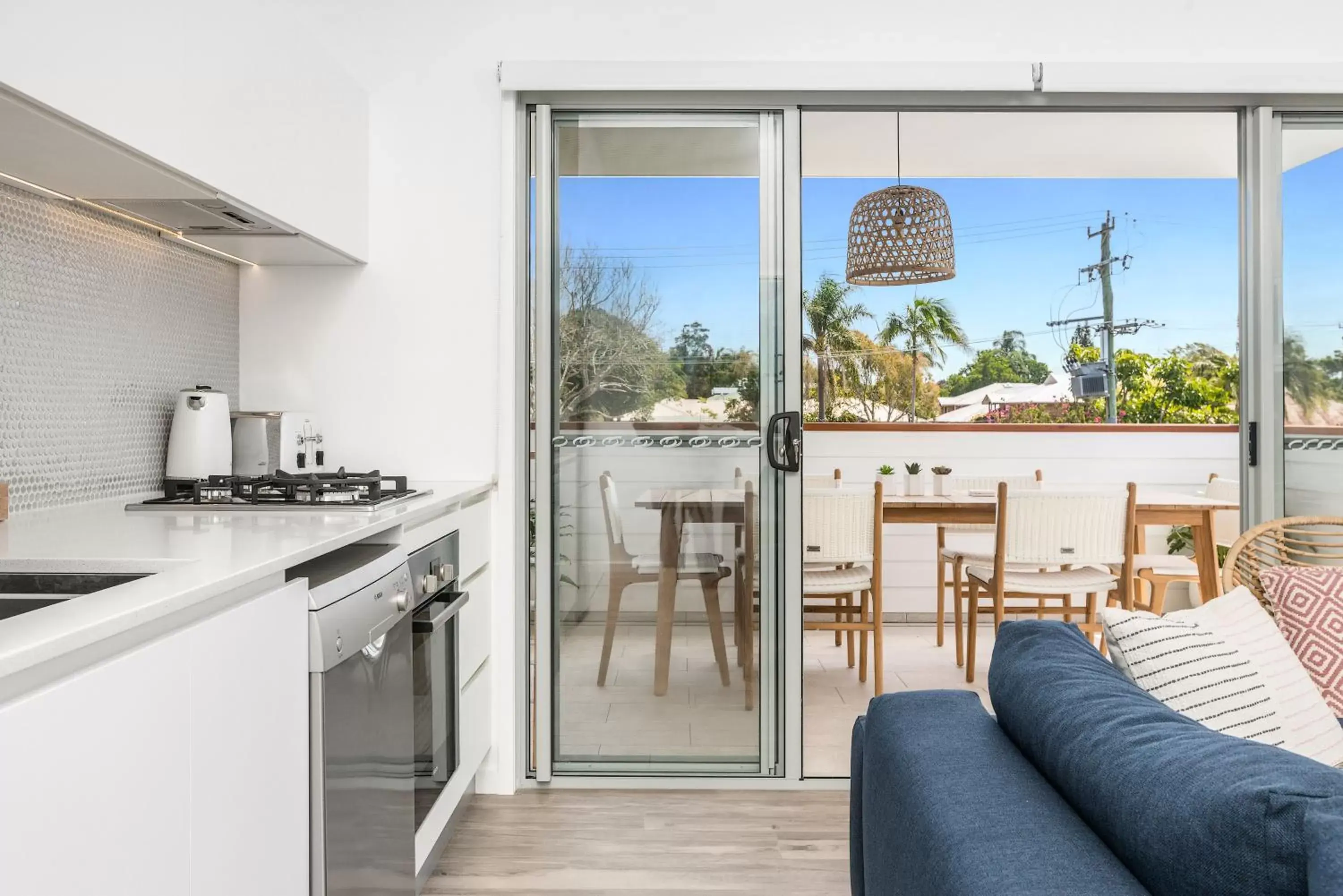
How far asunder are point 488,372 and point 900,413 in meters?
4.43

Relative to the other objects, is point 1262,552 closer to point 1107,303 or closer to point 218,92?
point 218,92

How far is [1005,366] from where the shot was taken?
646 cm

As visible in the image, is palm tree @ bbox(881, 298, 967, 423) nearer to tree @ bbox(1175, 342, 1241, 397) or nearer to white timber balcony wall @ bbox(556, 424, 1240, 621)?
white timber balcony wall @ bbox(556, 424, 1240, 621)

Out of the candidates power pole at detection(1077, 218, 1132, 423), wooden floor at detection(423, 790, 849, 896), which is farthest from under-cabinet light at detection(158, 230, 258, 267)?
power pole at detection(1077, 218, 1132, 423)

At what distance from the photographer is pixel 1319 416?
278 cm

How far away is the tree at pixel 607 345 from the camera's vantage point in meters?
2.78

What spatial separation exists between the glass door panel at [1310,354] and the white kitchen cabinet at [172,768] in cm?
295

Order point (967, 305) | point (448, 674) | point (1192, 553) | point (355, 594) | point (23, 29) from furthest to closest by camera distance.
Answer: point (967, 305) < point (1192, 553) < point (448, 674) < point (355, 594) < point (23, 29)

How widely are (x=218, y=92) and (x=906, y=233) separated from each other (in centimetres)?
336

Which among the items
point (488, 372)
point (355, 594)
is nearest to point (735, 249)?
point (488, 372)

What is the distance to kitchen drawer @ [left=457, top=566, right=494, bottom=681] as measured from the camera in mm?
2359

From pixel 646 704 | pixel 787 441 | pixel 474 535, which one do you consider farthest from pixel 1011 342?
pixel 474 535

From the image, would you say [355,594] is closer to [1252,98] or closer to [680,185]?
[680,185]

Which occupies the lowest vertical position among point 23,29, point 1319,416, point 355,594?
point 355,594
